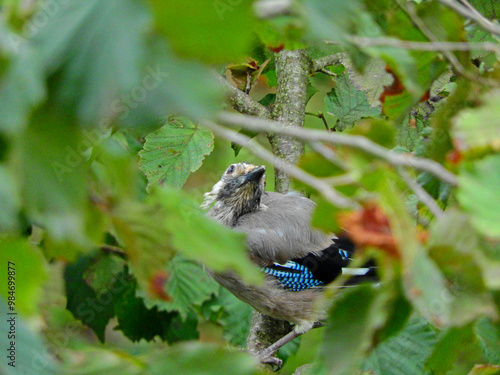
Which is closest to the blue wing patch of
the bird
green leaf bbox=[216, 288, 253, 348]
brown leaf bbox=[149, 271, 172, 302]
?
the bird

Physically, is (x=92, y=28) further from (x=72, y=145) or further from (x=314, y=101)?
(x=314, y=101)

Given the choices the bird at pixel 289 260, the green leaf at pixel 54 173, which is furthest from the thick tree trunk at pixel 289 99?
the green leaf at pixel 54 173

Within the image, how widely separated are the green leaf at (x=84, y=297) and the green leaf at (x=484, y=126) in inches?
84.8

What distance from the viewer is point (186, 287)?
2.82 m

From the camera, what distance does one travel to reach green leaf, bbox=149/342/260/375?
697 millimetres

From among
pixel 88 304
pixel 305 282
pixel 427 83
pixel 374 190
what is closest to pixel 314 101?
pixel 305 282

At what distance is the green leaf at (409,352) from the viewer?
7.51 feet

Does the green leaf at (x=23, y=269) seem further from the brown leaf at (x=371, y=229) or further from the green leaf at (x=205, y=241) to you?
the brown leaf at (x=371, y=229)

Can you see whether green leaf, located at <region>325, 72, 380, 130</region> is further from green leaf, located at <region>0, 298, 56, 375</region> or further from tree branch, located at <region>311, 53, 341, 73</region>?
green leaf, located at <region>0, 298, 56, 375</region>

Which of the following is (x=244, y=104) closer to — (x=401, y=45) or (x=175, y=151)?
(x=175, y=151)

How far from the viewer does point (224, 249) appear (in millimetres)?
743

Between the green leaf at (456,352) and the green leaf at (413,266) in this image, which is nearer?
the green leaf at (413,266)

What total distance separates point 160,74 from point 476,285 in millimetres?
497

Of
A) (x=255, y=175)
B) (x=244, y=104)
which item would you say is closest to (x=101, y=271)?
(x=244, y=104)
